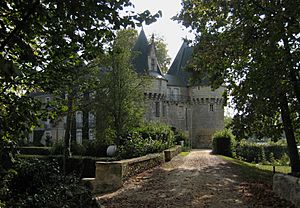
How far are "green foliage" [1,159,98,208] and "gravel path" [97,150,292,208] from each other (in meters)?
1.85

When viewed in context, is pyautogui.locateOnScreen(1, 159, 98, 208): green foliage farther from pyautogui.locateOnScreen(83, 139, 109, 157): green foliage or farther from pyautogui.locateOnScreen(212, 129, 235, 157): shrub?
pyautogui.locateOnScreen(212, 129, 235, 157): shrub

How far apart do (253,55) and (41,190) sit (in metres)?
7.64

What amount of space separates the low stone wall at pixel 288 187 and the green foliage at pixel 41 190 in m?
4.25

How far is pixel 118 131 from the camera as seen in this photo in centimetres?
1616

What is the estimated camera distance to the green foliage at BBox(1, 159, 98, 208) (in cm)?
405

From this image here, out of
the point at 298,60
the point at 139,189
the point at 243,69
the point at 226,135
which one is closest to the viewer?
the point at 298,60

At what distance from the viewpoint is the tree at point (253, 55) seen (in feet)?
25.3

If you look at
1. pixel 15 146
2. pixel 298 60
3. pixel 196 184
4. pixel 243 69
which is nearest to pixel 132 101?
pixel 243 69

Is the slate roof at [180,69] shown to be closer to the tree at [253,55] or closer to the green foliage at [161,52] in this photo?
the green foliage at [161,52]

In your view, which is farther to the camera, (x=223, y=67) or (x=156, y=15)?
(x=223, y=67)

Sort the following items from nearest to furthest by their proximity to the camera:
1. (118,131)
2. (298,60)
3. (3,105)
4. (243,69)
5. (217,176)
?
1. (3,105)
2. (298,60)
3. (217,176)
4. (243,69)
5. (118,131)

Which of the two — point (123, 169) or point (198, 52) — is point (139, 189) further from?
point (198, 52)

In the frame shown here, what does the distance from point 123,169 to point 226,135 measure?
14902mm

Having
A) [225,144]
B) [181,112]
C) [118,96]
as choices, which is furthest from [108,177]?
[181,112]
